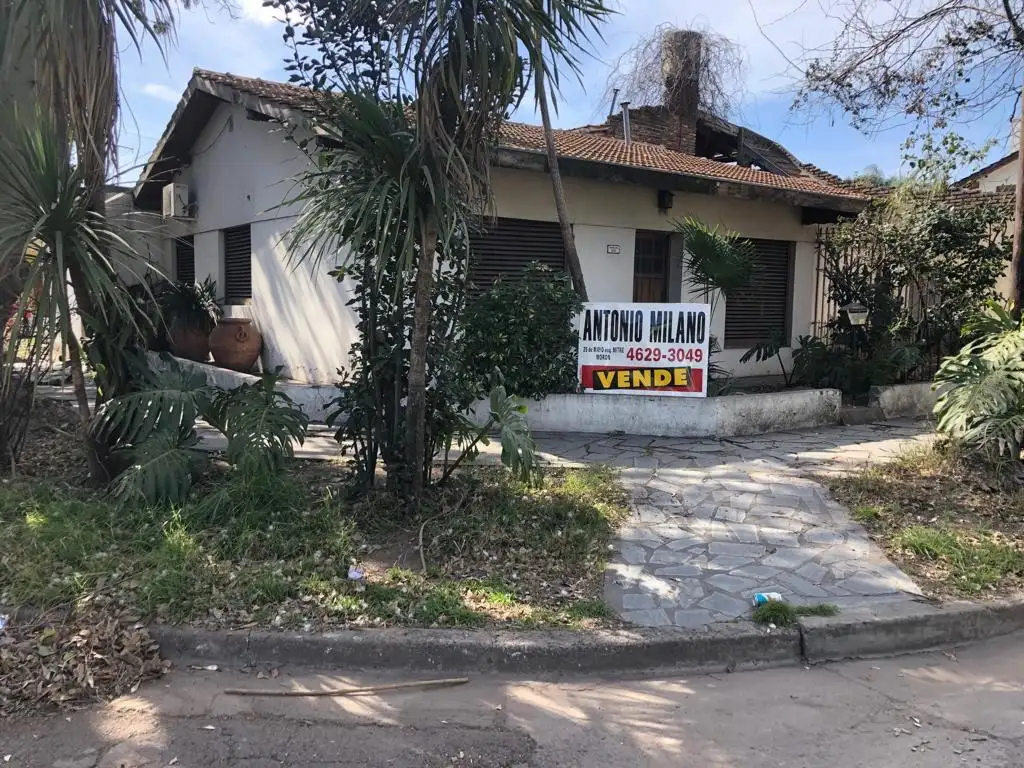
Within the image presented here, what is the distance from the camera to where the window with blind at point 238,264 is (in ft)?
37.2

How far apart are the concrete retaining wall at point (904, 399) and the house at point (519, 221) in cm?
227

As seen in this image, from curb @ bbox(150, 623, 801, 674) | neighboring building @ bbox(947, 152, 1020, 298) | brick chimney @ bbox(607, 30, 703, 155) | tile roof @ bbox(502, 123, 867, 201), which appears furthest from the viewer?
brick chimney @ bbox(607, 30, 703, 155)

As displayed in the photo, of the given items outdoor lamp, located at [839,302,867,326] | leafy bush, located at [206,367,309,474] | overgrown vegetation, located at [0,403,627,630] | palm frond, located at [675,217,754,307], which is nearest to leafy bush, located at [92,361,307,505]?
leafy bush, located at [206,367,309,474]

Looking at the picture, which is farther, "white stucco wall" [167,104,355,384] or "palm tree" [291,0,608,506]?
"white stucco wall" [167,104,355,384]

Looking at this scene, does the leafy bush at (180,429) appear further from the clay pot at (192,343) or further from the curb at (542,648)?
the clay pot at (192,343)

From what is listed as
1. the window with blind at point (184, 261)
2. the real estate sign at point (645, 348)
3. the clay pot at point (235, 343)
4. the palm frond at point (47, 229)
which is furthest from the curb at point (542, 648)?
the window with blind at point (184, 261)

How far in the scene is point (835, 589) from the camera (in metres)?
4.28

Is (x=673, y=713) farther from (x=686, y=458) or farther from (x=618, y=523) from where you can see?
(x=686, y=458)

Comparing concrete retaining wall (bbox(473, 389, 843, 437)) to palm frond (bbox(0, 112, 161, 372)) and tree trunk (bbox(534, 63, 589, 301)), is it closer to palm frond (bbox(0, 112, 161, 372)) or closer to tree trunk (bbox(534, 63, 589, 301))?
tree trunk (bbox(534, 63, 589, 301))

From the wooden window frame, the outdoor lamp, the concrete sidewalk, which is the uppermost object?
the wooden window frame

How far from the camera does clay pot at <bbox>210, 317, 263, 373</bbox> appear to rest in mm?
10219

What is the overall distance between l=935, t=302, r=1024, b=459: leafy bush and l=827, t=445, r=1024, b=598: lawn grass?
0.24 metres

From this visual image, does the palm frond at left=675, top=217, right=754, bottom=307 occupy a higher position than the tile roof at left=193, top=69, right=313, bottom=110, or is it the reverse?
the tile roof at left=193, top=69, right=313, bottom=110

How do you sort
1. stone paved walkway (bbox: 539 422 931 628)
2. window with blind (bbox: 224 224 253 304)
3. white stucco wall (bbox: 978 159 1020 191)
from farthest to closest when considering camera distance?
white stucco wall (bbox: 978 159 1020 191), window with blind (bbox: 224 224 253 304), stone paved walkway (bbox: 539 422 931 628)
